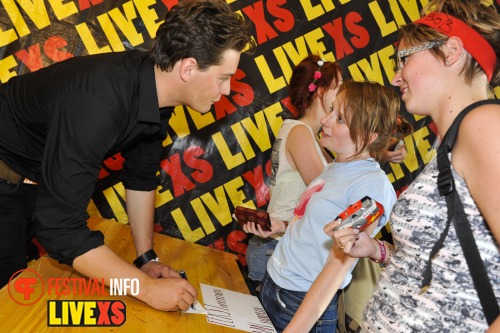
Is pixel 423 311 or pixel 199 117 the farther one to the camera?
pixel 199 117

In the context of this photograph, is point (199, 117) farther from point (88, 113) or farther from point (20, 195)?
point (88, 113)

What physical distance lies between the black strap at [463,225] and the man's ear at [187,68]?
0.92 metres

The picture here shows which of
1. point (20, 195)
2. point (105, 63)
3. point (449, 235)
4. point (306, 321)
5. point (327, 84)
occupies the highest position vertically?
point (105, 63)

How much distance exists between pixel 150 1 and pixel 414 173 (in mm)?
1932

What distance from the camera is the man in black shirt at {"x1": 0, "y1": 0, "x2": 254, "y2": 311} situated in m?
1.40

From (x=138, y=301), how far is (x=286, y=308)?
50cm

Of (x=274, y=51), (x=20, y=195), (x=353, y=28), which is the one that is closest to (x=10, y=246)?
(x=20, y=195)

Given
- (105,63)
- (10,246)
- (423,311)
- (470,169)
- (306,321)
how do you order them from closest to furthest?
(470,169) → (423,311) → (306,321) → (105,63) → (10,246)

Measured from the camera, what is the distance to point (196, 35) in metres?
1.65

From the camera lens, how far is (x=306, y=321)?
4.39 ft

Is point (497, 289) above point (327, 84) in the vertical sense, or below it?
below

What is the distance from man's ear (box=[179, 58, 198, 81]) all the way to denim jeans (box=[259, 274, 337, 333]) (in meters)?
0.80

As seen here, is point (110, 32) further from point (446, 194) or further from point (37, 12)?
point (446, 194)

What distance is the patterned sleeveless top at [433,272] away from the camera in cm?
99
